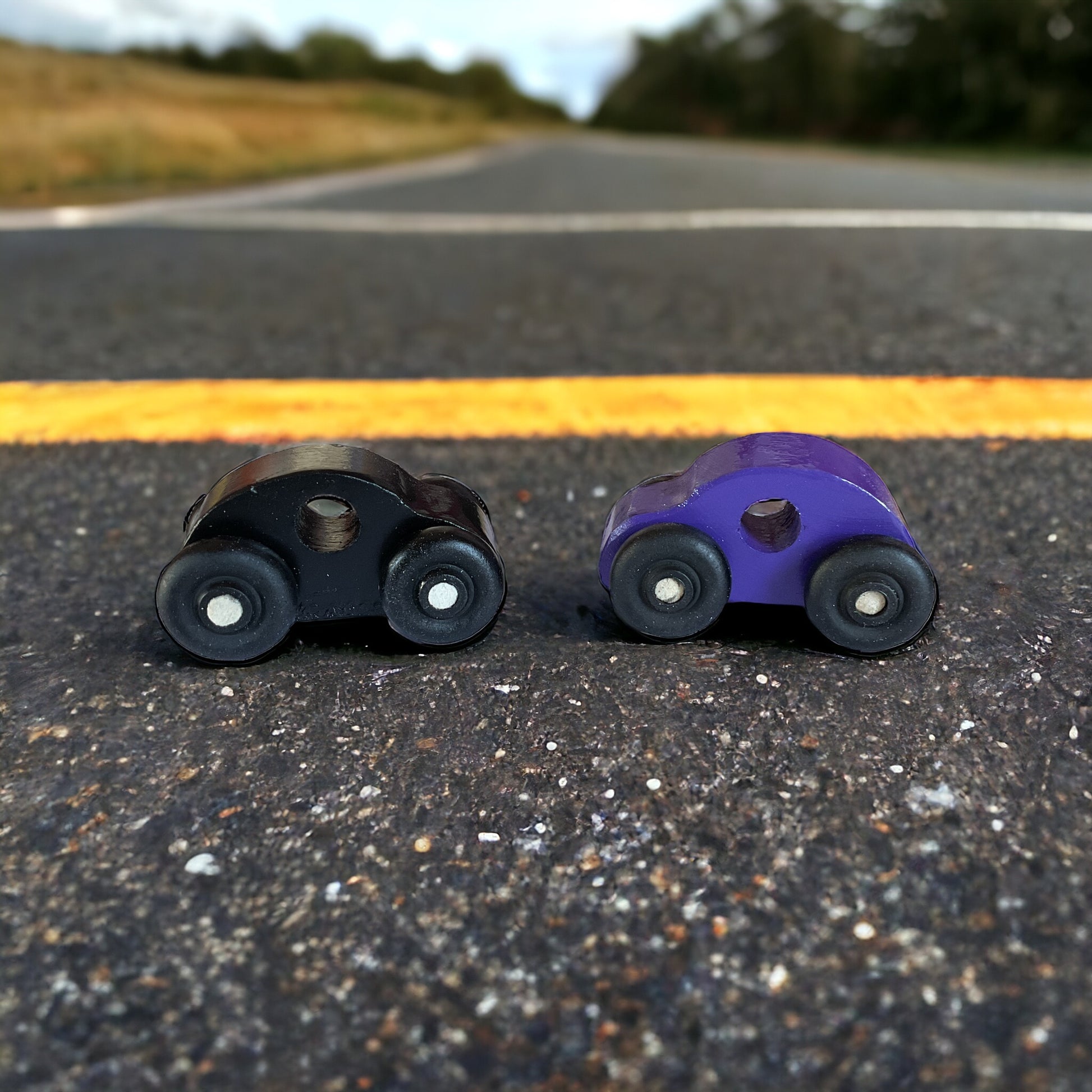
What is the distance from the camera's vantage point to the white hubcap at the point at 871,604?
1199mm

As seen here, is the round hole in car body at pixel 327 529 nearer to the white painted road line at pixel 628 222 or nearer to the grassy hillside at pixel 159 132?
the white painted road line at pixel 628 222

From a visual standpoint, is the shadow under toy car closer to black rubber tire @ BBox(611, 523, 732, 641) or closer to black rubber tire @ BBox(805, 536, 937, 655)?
black rubber tire @ BBox(611, 523, 732, 641)

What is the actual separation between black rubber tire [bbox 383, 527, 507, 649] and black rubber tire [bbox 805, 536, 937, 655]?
38 centimetres

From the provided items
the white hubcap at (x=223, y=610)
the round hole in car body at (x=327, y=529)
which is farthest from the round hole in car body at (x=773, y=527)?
the white hubcap at (x=223, y=610)

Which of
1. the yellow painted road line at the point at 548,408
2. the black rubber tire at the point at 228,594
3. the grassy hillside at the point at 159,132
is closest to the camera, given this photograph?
the black rubber tire at the point at 228,594

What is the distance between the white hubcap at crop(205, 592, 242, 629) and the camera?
1.19 metres

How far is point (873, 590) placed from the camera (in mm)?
1195

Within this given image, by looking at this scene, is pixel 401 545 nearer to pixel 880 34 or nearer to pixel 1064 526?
→ pixel 1064 526

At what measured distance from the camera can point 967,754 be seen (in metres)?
1.06

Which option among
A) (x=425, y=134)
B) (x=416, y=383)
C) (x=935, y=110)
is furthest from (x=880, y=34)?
(x=416, y=383)

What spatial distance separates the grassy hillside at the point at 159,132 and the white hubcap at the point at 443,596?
622cm

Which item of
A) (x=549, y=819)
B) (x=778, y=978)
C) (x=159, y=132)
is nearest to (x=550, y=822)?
(x=549, y=819)

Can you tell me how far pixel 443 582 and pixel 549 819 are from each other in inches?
13.4

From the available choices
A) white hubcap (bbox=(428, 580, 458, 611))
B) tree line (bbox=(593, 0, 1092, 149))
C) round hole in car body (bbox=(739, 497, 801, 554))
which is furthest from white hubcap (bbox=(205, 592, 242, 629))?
tree line (bbox=(593, 0, 1092, 149))
